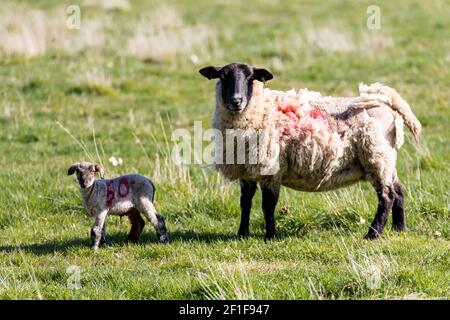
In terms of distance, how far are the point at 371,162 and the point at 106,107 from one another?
323 inches

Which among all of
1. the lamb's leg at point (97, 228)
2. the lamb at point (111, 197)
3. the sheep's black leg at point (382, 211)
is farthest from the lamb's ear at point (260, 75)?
the lamb's leg at point (97, 228)

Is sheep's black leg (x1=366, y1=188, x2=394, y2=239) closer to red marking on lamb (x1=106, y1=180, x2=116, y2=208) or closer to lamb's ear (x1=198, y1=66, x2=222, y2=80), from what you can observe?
lamb's ear (x1=198, y1=66, x2=222, y2=80)

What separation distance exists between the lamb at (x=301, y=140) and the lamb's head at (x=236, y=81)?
10 mm

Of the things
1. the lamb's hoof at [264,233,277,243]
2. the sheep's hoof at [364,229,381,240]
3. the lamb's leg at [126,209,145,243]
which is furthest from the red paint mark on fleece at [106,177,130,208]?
the sheep's hoof at [364,229,381,240]

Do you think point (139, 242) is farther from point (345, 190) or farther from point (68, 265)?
point (345, 190)

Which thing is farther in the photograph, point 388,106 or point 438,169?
point 438,169

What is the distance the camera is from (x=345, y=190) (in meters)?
10.4

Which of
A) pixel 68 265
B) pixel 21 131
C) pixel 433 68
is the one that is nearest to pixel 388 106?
pixel 68 265

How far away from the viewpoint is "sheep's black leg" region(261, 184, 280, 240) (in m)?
8.99

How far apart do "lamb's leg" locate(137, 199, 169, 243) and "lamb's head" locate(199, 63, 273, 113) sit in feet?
4.37

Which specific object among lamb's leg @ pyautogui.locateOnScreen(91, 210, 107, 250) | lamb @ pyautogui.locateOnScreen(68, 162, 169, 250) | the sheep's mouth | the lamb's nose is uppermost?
the lamb's nose

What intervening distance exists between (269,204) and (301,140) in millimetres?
768

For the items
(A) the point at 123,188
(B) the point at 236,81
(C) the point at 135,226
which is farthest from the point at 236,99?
(C) the point at 135,226

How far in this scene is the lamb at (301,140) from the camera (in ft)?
29.2
